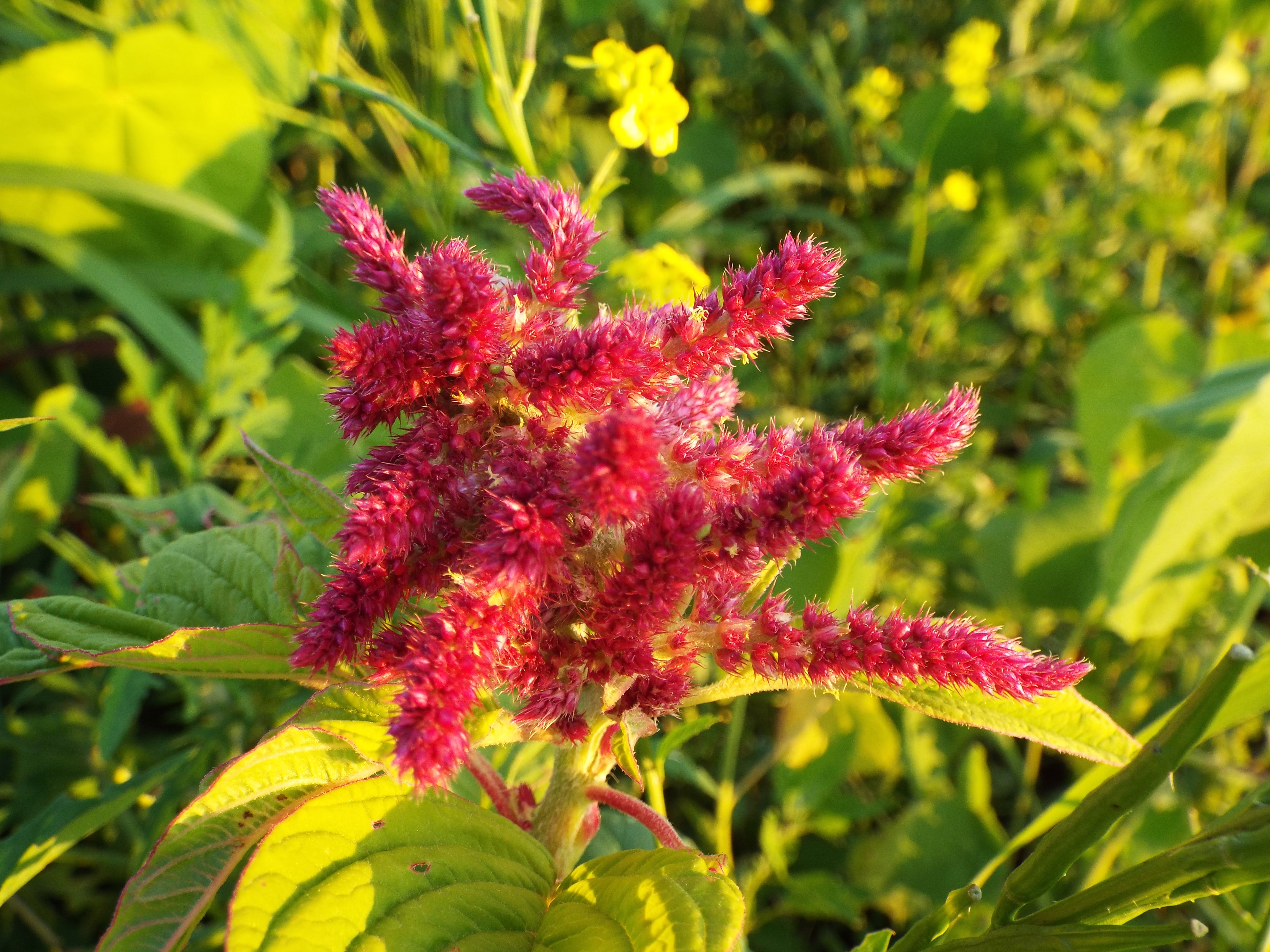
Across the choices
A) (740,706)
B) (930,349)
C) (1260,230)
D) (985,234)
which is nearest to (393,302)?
(740,706)

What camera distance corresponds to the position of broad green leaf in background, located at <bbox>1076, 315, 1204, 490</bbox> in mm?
1646

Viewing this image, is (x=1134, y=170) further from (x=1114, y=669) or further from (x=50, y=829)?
(x=50, y=829)

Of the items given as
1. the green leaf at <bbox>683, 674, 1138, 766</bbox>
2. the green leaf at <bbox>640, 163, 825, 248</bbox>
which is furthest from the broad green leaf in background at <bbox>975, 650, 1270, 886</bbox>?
the green leaf at <bbox>640, 163, 825, 248</bbox>

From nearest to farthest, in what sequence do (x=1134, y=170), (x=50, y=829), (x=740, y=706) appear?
1. (x=50, y=829)
2. (x=740, y=706)
3. (x=1134, y=170)

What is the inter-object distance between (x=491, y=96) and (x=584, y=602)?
2.14 ft

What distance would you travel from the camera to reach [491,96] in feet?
3.34

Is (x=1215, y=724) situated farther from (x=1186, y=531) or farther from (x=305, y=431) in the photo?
(x=305, y=431)

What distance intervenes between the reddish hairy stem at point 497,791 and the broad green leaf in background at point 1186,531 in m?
0.98

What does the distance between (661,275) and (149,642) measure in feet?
2.52

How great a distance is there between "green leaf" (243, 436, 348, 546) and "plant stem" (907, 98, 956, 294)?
1515 mm

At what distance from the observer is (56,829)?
88 centimetres

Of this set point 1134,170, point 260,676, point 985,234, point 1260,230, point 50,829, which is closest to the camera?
point 260,676

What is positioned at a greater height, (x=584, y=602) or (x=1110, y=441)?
(x=1110, y=441)

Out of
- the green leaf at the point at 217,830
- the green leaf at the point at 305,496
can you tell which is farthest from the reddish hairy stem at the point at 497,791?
the green leaf at the point at 305,496
